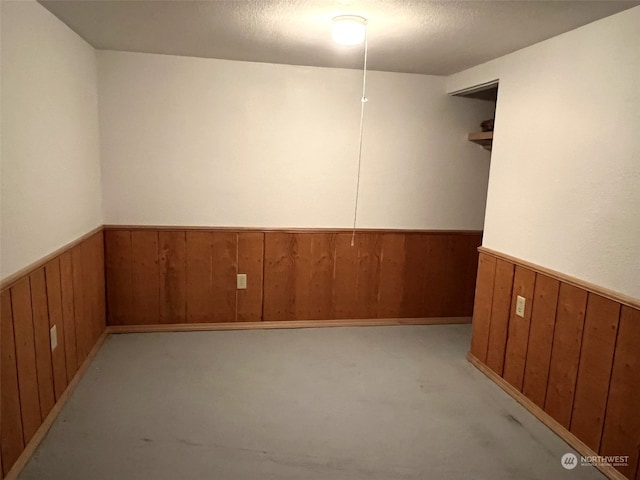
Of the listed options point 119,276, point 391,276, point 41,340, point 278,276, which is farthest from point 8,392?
point 391,276

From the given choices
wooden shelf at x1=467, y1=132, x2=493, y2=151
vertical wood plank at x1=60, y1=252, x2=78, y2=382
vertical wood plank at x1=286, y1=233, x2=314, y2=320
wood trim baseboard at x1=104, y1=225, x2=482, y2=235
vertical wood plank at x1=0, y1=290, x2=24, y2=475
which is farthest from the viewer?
vertical wood plank at x1=286, y1=233, x2=314, y2=320

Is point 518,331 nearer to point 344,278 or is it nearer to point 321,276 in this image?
point 344,278

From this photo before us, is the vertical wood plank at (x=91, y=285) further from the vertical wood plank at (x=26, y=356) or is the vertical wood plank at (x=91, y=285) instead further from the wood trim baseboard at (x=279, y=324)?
the vertical wood plank at (x=26, y=356)

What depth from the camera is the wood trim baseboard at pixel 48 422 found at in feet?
6.06

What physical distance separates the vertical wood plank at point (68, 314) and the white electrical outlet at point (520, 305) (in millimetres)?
2615

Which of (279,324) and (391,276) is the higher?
(391,276)

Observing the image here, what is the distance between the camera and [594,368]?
2139mm

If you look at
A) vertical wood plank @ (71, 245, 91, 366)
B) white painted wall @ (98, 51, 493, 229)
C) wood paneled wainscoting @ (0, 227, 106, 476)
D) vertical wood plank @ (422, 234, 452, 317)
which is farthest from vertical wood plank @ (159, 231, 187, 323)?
vertical wood plank @ (422, 234, 452, 317)

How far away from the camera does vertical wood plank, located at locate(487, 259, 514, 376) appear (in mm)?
2791

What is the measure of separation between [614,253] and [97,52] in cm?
339

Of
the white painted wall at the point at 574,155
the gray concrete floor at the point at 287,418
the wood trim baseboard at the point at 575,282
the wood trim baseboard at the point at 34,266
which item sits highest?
Answer: the white painted wall at the point at 574,155

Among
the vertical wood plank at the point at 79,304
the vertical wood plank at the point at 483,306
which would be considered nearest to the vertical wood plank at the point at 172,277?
the vertical wood plank at the point at 79,304

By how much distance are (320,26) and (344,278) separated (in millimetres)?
2010

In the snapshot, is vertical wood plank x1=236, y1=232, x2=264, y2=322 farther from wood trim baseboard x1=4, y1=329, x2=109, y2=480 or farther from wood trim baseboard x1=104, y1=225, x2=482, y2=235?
wood trim baseboard x1=4, y1=329, x2=109, y2=480
